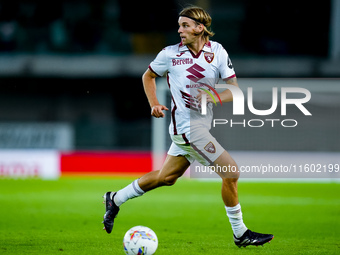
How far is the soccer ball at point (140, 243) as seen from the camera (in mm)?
4707

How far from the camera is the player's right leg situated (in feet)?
17.5

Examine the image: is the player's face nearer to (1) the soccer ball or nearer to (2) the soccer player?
(2) the soccer player

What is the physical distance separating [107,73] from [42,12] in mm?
2658

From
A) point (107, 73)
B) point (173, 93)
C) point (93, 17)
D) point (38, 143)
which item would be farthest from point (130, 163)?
point (173, 93)

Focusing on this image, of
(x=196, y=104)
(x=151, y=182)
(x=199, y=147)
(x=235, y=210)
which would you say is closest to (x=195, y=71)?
(x=196, y=104)

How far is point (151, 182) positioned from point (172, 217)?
249cm

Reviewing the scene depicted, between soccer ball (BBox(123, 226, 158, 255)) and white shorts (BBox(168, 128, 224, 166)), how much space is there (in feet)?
2.62

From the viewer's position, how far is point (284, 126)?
11.8 metres

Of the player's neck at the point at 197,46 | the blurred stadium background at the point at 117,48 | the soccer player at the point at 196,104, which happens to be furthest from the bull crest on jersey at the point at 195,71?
the blurred stadium background at the point at 117,48

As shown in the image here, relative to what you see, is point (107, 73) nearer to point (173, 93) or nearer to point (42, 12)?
point (42, 12)

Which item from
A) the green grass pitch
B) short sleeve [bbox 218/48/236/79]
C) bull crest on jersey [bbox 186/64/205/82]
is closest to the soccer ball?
the green grass pitch

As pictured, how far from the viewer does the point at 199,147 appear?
5207mm

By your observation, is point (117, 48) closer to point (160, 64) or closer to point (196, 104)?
point (160, 64)

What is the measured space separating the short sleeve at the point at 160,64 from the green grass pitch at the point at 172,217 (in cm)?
148
